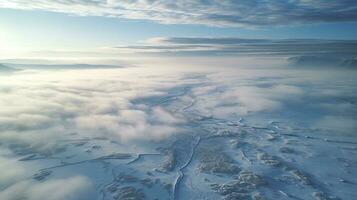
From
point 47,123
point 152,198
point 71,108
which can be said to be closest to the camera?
point 152,198

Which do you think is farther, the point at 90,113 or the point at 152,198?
the point at 90,113

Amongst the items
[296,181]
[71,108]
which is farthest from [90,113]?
[296,181]

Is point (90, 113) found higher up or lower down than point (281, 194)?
lower down

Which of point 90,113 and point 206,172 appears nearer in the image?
point 206,172

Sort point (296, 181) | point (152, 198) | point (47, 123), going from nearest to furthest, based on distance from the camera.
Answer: point (152, 198) → point (296, 181) → point (47, 123)

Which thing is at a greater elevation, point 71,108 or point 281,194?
point 281,194

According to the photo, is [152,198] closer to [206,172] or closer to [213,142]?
[206,172]

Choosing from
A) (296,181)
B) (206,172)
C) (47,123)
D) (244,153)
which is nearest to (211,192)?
(206,172)

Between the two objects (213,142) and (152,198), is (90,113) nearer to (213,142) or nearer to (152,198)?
(213,142)

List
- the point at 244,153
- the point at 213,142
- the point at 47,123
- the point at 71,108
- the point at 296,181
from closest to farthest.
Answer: the point at 296,181 < the point at 244,153 < the point at 213,142 < the point at 47,123 < the point at 71,108
